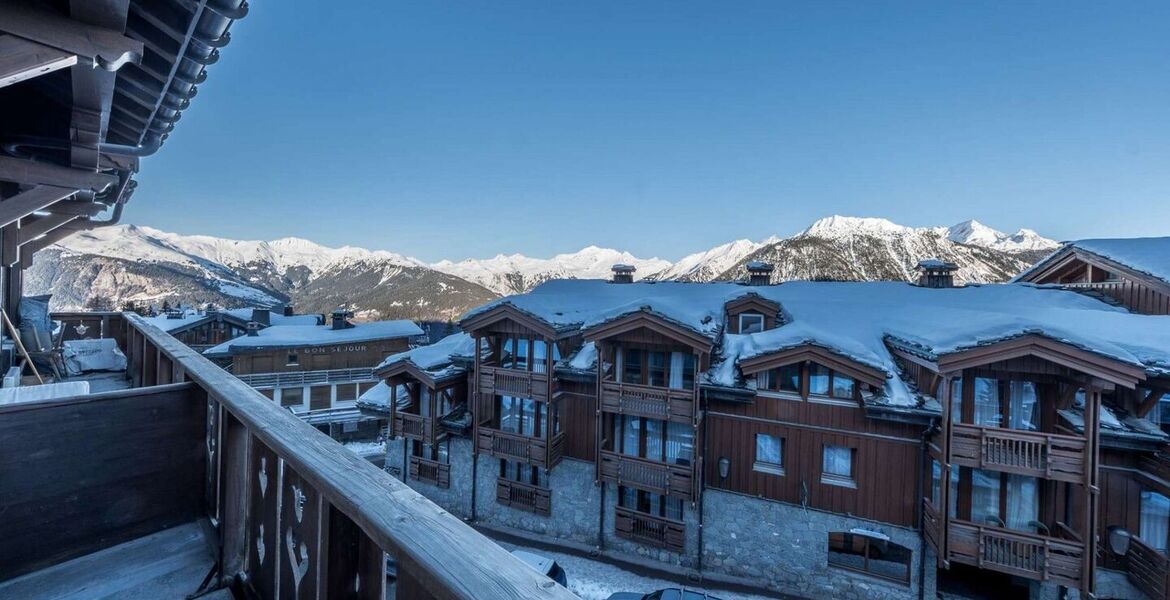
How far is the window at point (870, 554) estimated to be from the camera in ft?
Result: 33.8

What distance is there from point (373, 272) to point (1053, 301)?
15061cm

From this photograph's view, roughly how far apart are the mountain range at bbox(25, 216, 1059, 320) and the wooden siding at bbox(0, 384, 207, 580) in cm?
4109

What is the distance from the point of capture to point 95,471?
252cm

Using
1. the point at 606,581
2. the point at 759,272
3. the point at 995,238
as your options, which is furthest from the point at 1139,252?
the point at 995,238

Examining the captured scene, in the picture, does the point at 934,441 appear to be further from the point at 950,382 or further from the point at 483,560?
the point at 483,560

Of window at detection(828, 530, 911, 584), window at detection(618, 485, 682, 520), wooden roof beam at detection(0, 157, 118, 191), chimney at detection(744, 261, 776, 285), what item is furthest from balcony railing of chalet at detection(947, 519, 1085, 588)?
wooden roof beam at detection(0, 157, 118, 191)

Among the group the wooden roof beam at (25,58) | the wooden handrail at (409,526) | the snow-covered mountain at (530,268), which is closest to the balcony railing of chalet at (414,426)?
the wooden roof beam at (25,58)

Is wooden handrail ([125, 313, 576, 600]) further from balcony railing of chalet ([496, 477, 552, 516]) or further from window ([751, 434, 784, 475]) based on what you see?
balcony railing of chalet ([496, 477, 552, 516])

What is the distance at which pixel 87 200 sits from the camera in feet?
25.6

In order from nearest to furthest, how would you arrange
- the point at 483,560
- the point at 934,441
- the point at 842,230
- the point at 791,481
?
1. the point at 483,560
2. the point at 934,441
3. the point at 791,481
4. the point at 842,230

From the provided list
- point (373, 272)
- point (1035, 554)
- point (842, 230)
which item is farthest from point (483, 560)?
point (373, 272)

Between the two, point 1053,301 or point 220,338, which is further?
point 220,338

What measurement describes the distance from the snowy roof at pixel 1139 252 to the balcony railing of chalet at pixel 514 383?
49.8 feet

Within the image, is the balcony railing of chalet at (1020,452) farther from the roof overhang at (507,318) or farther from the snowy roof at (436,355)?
the snowy roof at (436,355)
